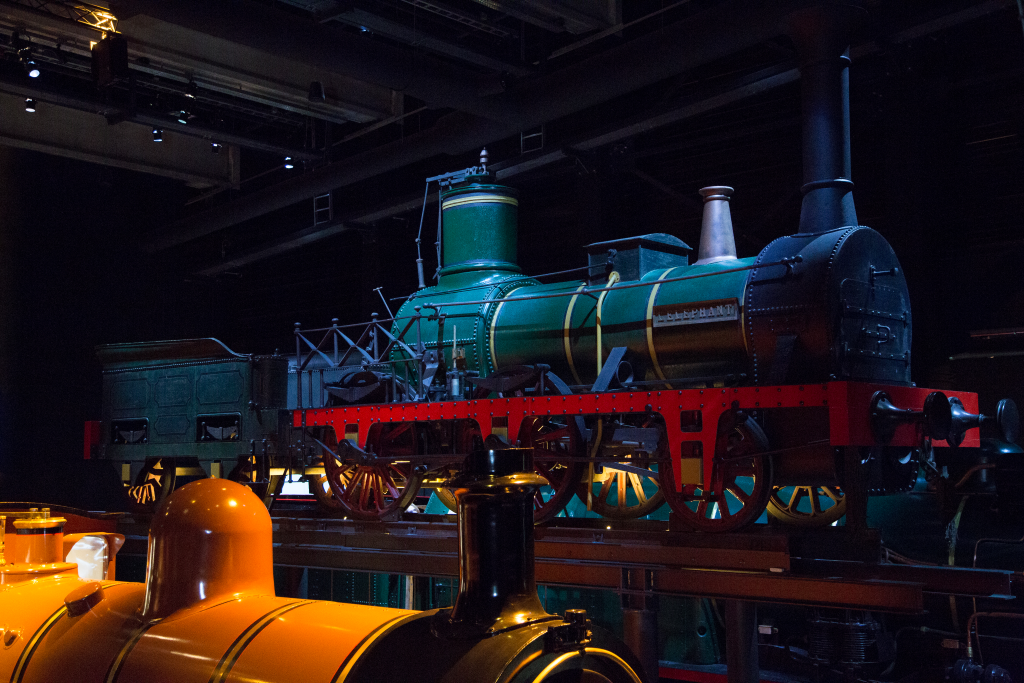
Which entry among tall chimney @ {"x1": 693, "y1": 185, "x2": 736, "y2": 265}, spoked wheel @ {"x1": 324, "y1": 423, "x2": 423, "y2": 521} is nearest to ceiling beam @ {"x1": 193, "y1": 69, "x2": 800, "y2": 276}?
tall chimney @ {"x1": 693, "y1": 185, "x2": 736, "y2": 265}

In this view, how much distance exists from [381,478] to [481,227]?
2.46 meters

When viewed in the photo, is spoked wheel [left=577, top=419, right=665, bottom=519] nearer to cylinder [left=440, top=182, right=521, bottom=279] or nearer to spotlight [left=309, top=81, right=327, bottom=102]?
cylinder [left=440, top=182, right=521, bottom=279]

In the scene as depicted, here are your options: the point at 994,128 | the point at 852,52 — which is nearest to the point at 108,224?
the point at 852,52

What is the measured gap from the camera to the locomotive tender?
20.6 ft

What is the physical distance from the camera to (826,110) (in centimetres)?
707

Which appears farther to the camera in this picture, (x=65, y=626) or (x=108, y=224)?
(x=108, y=224)

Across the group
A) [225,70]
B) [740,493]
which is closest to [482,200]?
[740,493]

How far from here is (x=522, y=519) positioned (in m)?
2.44

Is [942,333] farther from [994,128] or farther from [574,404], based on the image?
[574,404]

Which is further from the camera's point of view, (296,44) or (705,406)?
(296,44)

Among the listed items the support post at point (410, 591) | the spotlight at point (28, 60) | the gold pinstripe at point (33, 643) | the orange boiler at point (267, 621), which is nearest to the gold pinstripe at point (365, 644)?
the orange boiler at point (267, 621)

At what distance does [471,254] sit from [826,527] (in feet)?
12.6

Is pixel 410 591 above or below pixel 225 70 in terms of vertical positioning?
below

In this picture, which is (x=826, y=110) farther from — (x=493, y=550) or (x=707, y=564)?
(x=493, y=550)
